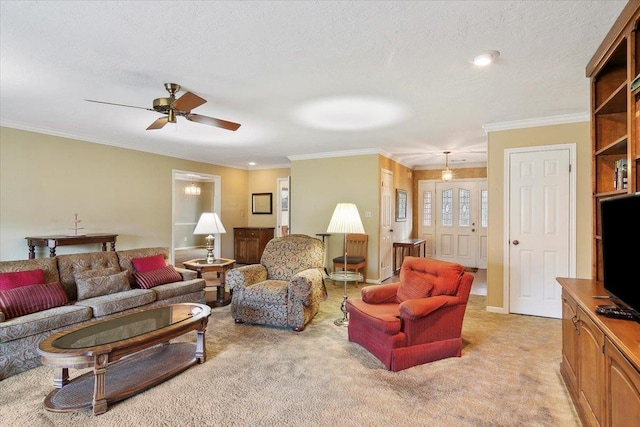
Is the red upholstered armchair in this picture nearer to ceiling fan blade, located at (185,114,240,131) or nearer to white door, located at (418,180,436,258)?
ceiling fan blade, located at (185,114,240,131)

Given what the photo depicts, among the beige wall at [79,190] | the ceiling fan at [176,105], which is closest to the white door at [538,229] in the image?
the ceiling fan at [176,105]

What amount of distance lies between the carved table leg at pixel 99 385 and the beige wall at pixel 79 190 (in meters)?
3.35

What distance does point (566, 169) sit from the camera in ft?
12.9

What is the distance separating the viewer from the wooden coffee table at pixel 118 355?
216 cm

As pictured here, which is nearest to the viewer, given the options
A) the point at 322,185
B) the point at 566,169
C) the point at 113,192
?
the point at 566,169

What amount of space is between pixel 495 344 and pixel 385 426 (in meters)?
1.81

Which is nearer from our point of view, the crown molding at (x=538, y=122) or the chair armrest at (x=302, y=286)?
the chair armrest at (x=302, y=286)

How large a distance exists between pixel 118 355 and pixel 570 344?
306cm

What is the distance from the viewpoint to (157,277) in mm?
4039

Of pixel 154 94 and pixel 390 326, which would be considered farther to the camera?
pixel 154 94

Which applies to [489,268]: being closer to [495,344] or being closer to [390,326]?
[495,344]

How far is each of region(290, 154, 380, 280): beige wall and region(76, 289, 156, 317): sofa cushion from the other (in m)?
3.35

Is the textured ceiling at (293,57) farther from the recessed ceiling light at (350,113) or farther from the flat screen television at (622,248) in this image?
the flat screen television at (622,248)

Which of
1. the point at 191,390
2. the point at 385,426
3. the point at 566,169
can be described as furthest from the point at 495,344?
the point at 191,390
